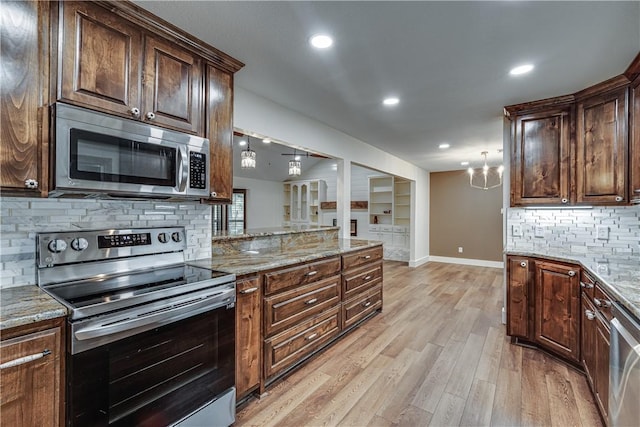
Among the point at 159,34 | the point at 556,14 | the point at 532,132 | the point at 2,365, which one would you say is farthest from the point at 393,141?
the point at 2,365

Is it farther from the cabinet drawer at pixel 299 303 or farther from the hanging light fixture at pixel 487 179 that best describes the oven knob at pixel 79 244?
the hanging light fixture at pixel 487 179

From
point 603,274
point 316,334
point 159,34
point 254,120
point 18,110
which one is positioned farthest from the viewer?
point 254,120

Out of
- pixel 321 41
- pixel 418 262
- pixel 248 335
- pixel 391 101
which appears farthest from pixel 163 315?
pixel 418 262

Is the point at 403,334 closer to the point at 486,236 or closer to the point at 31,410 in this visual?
the point at 31,410

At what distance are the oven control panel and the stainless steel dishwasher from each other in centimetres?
259

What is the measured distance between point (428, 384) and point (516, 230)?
210 centimetres

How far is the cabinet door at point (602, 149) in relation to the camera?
8.26 ft

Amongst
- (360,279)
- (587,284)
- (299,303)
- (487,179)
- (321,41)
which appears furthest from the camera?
(487,179)

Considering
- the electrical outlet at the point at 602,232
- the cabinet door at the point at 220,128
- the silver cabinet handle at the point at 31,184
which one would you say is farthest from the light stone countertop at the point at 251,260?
the electrical outlet at the point at 602,232

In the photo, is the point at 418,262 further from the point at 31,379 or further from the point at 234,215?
the point at 31,379

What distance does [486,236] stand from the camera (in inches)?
275

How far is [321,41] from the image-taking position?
6.45 ft

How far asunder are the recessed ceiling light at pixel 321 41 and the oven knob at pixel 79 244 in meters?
1.83

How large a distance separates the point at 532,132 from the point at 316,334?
116 inches
